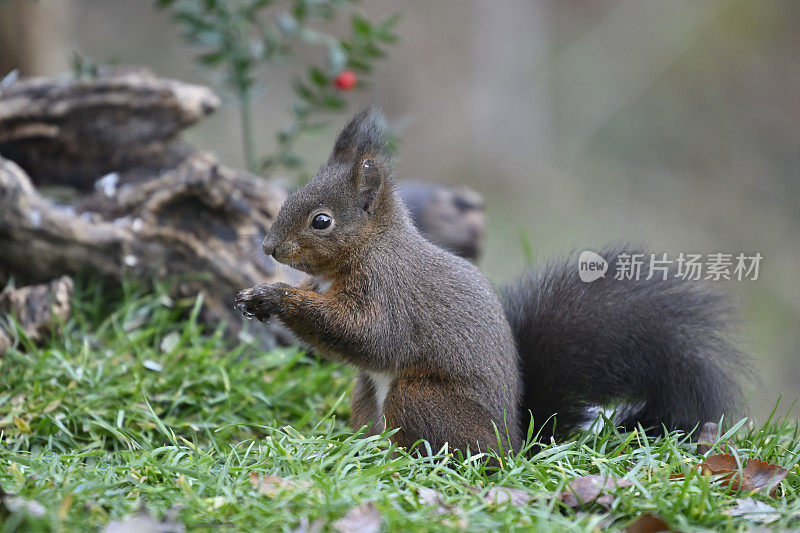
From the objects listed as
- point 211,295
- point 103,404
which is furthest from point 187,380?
point 211,295

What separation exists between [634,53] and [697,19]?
88cm

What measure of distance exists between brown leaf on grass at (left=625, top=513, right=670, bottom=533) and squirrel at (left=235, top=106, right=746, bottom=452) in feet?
1.83

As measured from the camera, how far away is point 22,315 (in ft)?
10.9

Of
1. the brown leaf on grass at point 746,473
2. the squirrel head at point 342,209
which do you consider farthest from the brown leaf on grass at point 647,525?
the squirrel head at point 342,209

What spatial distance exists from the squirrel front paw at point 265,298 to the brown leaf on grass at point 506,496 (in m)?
Result: 0.85

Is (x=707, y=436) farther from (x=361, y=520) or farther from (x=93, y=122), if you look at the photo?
(x=93, y=122)

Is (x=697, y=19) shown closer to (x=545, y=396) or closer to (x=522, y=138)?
(x=522, y=138)

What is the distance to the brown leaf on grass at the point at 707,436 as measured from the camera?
8.41 feet

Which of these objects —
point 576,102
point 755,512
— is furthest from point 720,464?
point 576,102

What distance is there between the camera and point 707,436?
261 cm

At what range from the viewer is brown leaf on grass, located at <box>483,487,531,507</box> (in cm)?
200

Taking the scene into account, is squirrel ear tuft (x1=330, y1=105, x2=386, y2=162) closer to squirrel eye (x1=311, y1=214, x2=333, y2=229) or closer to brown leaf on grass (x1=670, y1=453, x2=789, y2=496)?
squirrel eye (x1=311, y1=214, x2=333, y2=229)

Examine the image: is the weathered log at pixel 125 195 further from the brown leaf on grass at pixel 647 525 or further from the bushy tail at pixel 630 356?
the brown leaf on grass at pixel 647 525

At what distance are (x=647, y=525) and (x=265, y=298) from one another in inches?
49.6
